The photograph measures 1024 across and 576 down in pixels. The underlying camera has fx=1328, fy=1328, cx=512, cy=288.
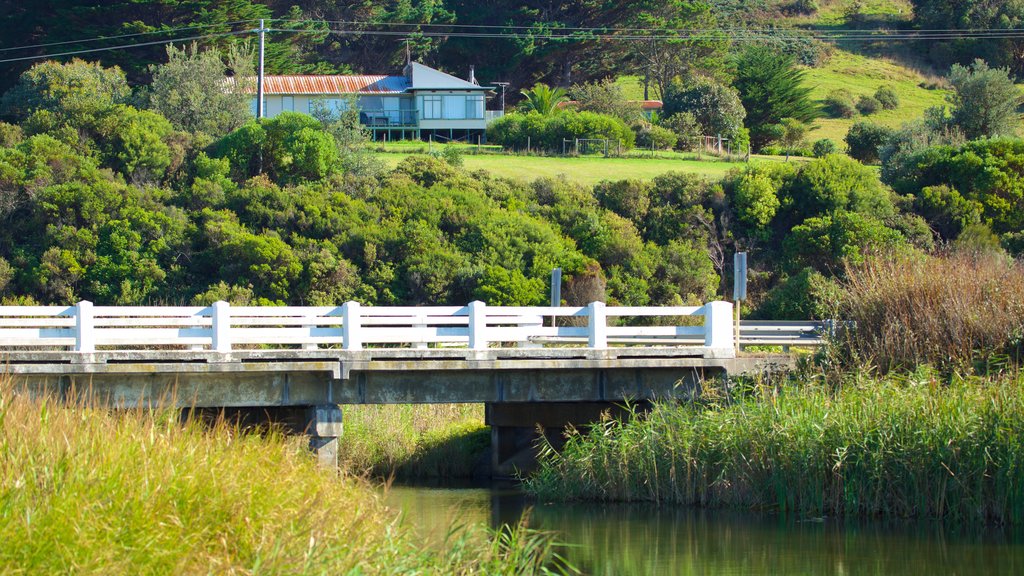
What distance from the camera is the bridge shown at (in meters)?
20.4

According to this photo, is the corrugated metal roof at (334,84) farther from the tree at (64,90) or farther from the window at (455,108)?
the tree at (64,90)

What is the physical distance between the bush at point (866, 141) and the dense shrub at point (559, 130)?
11.7 m

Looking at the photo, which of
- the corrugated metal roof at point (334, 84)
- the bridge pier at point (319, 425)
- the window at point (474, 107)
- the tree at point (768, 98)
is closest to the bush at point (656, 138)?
the tree at point (768, 98)

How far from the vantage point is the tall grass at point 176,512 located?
9.43m

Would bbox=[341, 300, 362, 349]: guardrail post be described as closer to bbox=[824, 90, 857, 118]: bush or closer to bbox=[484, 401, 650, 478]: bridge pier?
bbox=[484, 401, 650, 478]: bridge pier

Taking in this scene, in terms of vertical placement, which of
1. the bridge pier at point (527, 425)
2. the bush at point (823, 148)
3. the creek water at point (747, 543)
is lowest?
the creek water at point (747, 543)

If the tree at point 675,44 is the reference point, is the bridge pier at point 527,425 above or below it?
below

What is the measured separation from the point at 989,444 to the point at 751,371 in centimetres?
512

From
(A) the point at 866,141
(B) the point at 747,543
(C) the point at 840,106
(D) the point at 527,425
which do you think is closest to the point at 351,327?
(D) the point at 527,425

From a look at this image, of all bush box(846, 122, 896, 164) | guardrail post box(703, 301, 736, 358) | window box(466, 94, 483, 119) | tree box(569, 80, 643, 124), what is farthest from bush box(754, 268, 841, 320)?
window box(466, 94, 483, 119)

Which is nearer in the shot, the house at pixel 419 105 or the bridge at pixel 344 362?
the bridge at pixel 344 362

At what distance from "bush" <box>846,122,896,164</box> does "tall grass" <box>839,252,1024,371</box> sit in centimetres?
4634

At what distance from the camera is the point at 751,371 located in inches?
849

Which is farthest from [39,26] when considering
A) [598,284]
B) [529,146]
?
[598,284]
